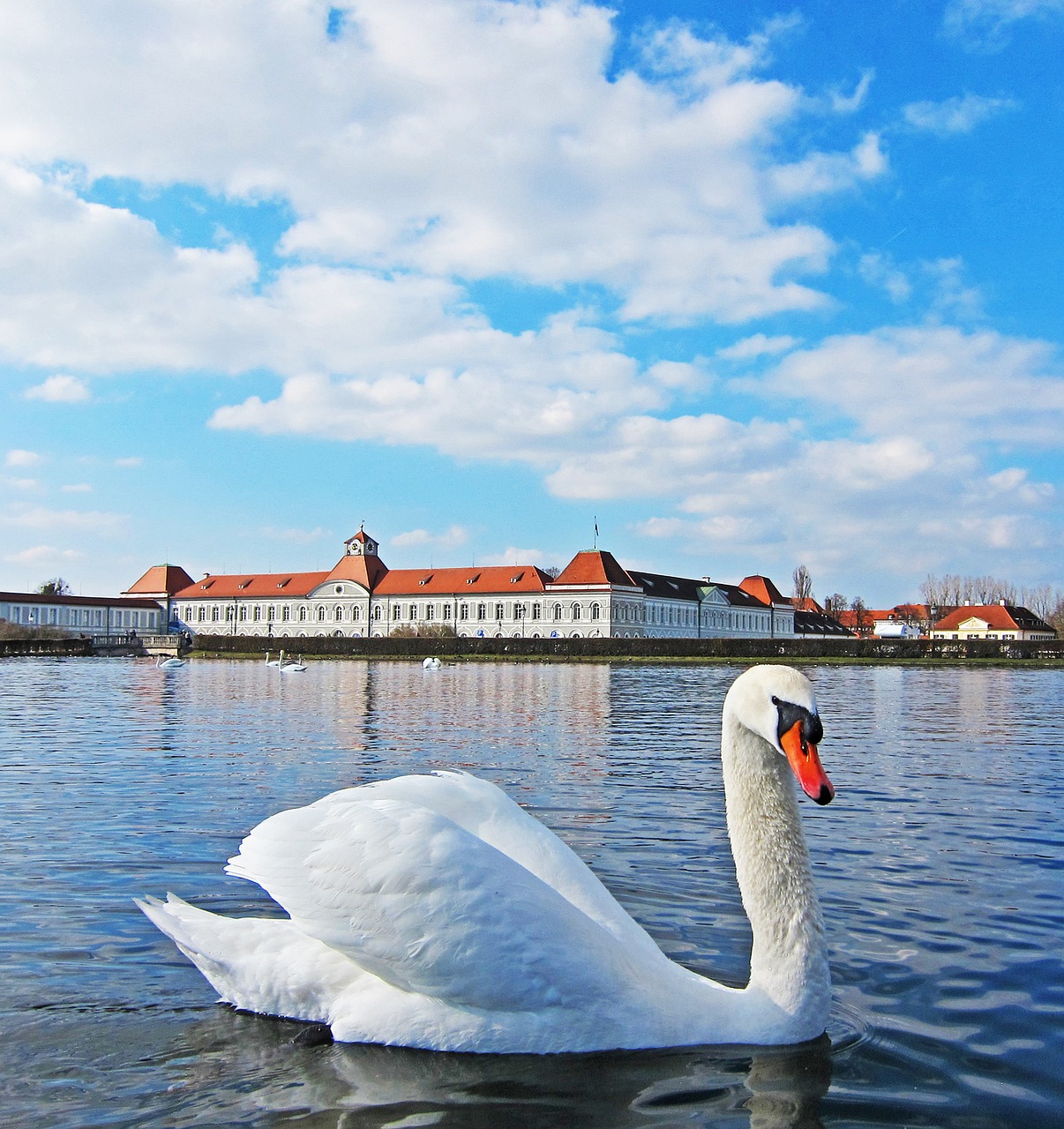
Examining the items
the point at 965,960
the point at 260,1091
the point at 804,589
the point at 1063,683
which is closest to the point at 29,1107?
the point at 260,1091

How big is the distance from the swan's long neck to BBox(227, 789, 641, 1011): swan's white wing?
50 cm

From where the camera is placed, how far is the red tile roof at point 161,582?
13375 cm

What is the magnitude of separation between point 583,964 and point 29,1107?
6.25ft

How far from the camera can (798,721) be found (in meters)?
3.60

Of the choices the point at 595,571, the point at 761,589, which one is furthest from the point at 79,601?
the point at 761,589

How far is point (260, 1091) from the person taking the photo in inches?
145

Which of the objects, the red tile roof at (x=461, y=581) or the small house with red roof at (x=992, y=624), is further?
the small house with red roof at (x=992, y=624)

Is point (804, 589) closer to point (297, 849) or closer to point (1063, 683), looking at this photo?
point (1063, 683)

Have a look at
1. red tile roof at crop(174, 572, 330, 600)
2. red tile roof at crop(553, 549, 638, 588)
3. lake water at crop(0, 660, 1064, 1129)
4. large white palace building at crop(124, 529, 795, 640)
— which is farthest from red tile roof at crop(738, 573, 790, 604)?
lake water at crop(0, 660, 1064, 1129)

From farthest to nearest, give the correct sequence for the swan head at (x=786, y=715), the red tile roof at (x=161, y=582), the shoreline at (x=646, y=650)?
the red tile roof at (x=161, y=582) < the shoreline at (x=646, y=650) < the swan head at (x=786, y=715)

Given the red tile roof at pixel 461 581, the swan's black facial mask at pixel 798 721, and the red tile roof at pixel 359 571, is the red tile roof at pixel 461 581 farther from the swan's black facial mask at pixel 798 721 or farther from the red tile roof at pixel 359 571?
the swan's black facial mask at pixel 798 721

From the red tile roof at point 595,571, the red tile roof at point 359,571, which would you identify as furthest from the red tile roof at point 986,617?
the red tile roof at point 359,571

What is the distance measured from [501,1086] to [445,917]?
679mm

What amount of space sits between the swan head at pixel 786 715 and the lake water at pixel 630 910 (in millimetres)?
1208
